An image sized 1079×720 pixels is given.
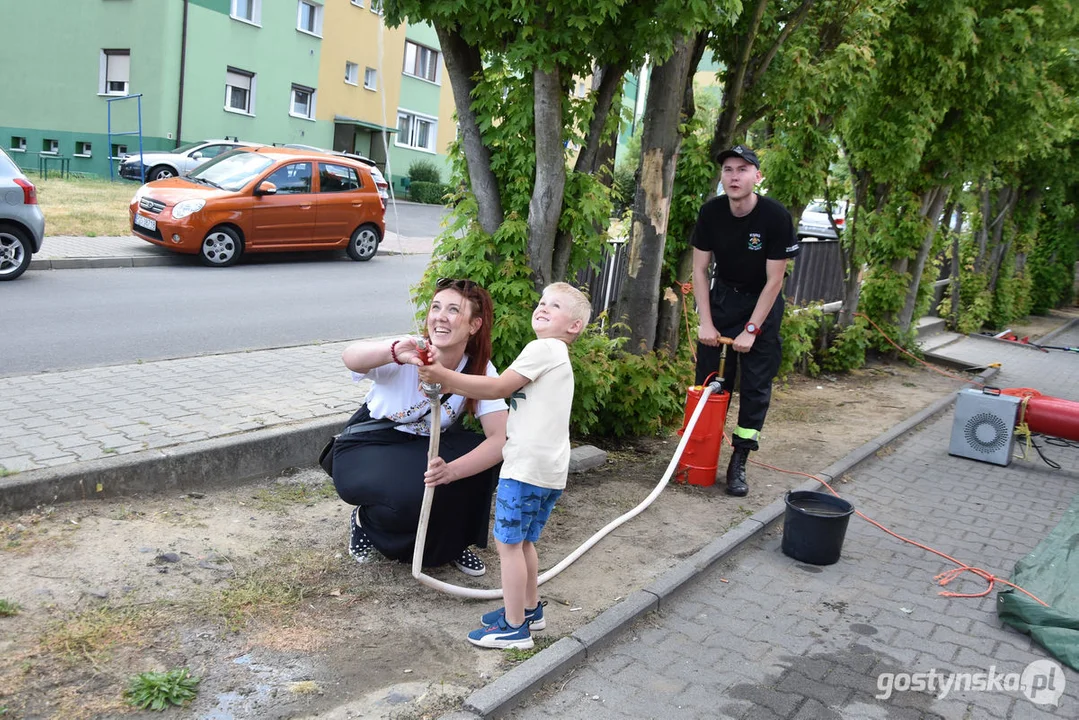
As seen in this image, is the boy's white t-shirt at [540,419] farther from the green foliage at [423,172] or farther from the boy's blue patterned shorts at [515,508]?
the green foliage at [423,172]

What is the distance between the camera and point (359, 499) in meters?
4.19

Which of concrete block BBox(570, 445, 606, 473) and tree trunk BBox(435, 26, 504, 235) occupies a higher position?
tree trunk BBox(435, 26, 504, 235)

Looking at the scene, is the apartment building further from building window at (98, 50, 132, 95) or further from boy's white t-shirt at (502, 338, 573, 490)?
boy's white t-shirt at (502, 338, 573, 490)

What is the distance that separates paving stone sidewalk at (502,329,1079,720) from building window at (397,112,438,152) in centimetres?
3442

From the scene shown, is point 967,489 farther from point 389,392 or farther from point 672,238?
point 389,392

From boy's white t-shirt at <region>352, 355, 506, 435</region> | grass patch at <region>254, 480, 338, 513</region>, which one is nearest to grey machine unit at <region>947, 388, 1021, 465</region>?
boy's white t-shirt at <region>352, 355, 506, 435</region>

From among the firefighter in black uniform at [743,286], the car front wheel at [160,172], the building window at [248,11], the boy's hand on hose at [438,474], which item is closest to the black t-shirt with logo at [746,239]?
the firefighter in black uniform at [743,286]

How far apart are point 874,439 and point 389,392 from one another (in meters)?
5.31

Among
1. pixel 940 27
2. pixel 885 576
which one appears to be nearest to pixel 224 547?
pixel 885 576

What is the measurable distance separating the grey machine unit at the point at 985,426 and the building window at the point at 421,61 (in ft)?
107

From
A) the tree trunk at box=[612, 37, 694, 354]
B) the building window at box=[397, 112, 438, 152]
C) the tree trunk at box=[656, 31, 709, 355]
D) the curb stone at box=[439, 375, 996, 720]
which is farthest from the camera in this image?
the building window at box=[397, 112, 438, 152]

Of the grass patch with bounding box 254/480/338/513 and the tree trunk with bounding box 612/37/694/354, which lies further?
the tree trunk with bounding box 612/37/694/354

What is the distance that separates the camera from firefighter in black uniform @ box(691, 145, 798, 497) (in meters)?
5.89

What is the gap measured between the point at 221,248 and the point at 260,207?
931 mm
